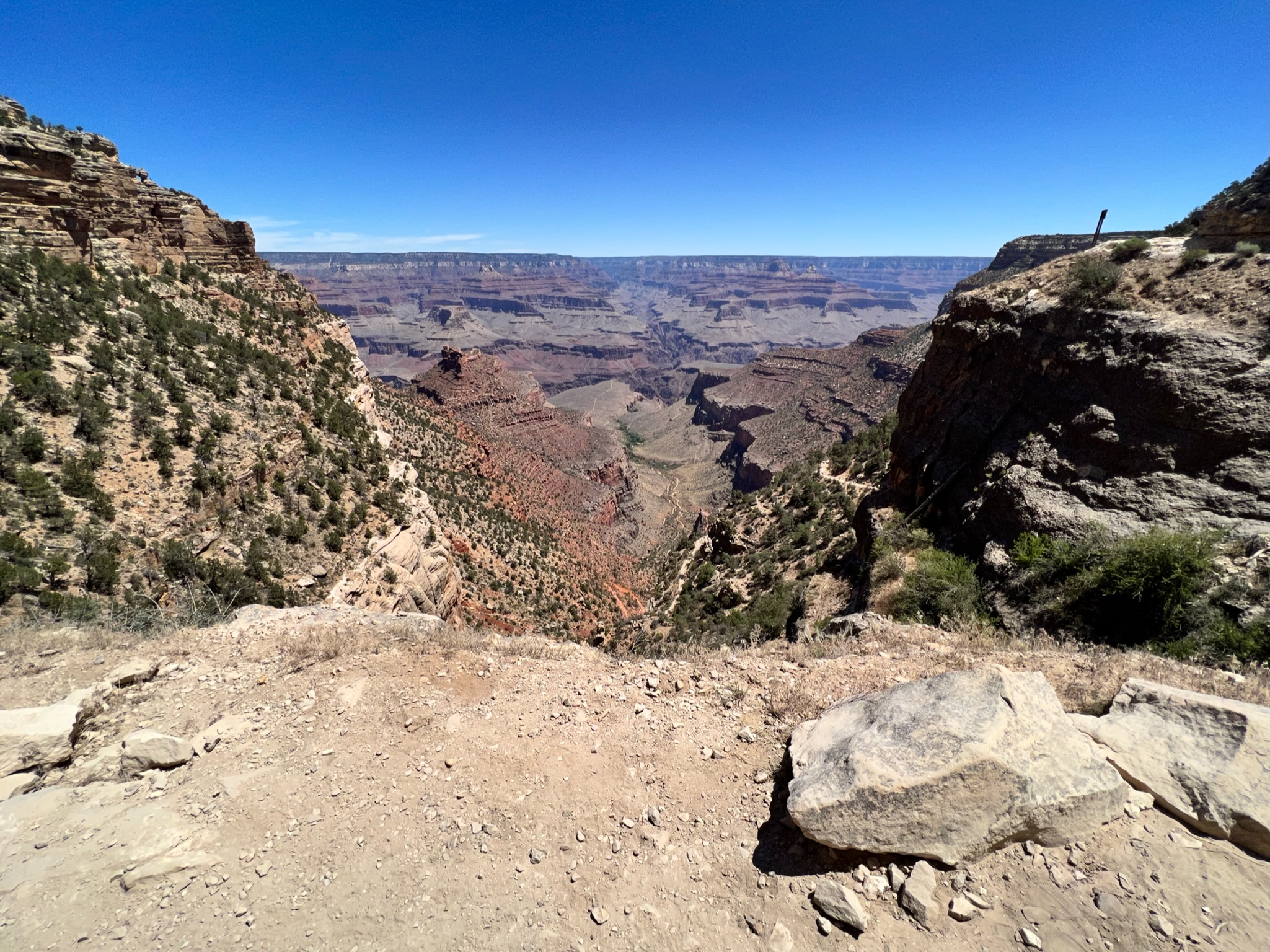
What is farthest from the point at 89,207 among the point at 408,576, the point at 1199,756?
the point at 1199,756

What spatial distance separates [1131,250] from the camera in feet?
39.4

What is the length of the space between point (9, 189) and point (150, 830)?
22.1m

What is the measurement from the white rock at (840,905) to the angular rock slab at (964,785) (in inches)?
11.1

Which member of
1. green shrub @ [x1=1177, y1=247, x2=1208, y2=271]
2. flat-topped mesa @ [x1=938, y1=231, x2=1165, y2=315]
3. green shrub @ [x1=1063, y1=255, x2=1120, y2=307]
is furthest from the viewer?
flat-topped mesa @ [x1=938, y1=231, x2=1165, y2=315]

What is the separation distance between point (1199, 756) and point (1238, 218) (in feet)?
48.5

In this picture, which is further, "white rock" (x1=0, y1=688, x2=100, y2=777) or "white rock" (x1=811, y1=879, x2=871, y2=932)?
"white rock" (x1=0, y1=688, x2=100, y2=777)

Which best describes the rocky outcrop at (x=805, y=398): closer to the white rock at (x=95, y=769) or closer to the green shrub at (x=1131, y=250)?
the green shrub at (x=1131, y=250)

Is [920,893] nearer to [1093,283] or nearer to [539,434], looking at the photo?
[1093,283]

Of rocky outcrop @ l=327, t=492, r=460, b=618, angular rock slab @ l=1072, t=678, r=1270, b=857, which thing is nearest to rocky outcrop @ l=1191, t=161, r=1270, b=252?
angular rock slab @ l=1072, t=678, r=1270, b=857

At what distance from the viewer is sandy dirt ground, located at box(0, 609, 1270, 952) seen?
11.6 ft

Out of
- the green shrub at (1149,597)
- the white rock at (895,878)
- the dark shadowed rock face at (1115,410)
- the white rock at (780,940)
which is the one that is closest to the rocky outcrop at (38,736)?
the white rock at (780,940)

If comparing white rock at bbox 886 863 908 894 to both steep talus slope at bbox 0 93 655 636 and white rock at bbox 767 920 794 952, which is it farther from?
steep talus slope at bbox 0 93 655 636

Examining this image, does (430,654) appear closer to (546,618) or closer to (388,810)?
(388,810)

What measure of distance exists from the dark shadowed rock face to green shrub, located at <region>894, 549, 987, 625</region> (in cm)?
104
